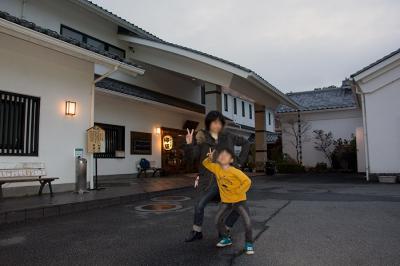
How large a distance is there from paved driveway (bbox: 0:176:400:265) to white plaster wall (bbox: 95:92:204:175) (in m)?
6.84

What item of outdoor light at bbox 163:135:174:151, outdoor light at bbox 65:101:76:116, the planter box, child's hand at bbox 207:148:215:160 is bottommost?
the planter box

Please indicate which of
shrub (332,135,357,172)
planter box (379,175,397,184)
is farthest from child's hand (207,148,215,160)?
shrub (332,135,357,172)

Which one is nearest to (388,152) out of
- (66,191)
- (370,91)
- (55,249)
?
(370,91)

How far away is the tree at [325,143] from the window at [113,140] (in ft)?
43.4

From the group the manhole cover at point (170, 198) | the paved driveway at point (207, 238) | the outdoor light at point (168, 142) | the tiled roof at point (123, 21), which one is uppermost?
the tiled roof at point (123, 21)

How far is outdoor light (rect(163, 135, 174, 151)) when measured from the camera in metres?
16.8

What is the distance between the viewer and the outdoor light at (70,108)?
30.5ft

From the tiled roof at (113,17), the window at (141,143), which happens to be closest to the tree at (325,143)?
the tiled roof at (113,17)

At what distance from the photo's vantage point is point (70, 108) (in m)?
9.34

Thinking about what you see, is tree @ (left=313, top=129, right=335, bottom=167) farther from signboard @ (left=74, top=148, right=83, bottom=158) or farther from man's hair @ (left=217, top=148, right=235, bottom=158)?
man's hair @ (left=217, top=148, right=235, bottom=158)

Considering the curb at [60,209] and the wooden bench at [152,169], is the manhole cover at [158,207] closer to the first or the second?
the curb at [60,209]

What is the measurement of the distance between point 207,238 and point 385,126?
36.8 ft

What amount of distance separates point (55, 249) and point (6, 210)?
8.18 ft

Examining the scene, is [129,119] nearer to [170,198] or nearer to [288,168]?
[170,198]
